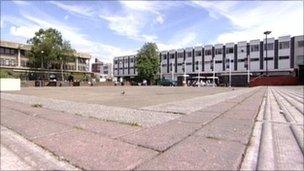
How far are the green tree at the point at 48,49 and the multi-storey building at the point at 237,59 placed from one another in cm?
3850

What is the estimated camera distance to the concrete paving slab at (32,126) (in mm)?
7003

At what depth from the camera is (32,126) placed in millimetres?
7902

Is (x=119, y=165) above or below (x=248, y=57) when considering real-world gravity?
below

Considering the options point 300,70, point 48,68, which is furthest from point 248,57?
point 48,68

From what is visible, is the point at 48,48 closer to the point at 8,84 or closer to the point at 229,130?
the point at 8,84

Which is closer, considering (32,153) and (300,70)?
(32,153)

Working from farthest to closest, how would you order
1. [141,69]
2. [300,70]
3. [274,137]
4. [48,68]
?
[141,69]
[48,68]
[300,70]
[274,137]

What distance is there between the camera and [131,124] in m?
7.75

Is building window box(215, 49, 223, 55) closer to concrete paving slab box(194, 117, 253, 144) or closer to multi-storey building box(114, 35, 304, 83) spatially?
multi-storey building box(114, 35, 304, 83)

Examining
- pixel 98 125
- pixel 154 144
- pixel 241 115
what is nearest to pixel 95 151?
pixel 154 144

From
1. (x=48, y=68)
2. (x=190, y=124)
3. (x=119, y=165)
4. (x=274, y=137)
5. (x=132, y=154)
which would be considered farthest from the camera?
(x=48, y=68)

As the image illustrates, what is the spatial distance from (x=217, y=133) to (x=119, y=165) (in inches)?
111

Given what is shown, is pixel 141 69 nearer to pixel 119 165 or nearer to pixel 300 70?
pixel 300 70

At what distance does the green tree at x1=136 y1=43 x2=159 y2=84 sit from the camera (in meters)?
101
